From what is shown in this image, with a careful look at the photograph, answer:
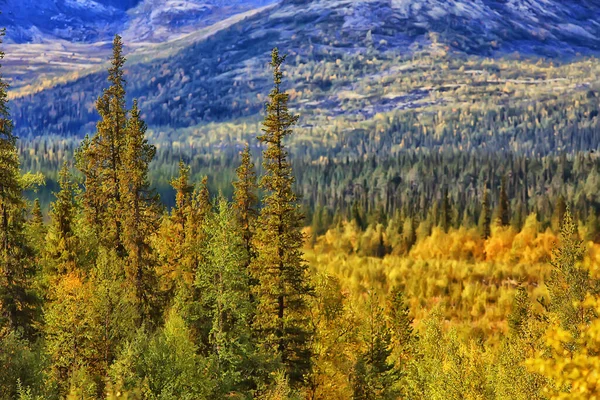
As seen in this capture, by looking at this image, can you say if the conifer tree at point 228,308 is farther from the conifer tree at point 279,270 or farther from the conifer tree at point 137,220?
the conifer tree at point 137,220

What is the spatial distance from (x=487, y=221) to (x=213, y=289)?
8856cm

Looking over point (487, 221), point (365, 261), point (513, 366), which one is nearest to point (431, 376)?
point (513, 366)

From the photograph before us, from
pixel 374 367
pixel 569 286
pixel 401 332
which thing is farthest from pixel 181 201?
pixel 569 286

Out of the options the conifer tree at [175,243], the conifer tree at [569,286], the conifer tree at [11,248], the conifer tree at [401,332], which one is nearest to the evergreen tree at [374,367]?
the conifer tree at [401,332]

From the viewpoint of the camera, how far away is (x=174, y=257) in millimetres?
45500

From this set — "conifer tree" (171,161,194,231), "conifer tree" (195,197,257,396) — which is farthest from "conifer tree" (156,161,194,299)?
"conifer tree" (195,197,257,396)

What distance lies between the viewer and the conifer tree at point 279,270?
35.5 meters

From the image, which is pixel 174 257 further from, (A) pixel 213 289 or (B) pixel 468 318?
(B) pixel 468 318

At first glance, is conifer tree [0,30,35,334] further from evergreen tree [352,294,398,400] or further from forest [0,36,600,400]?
evergreen tree [352,294,398,400]

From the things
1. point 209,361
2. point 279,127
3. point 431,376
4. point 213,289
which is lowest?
point 431,376

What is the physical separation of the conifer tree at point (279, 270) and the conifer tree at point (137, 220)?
621cm

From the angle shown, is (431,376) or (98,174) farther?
(98,174)

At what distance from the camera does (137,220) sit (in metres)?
38.3

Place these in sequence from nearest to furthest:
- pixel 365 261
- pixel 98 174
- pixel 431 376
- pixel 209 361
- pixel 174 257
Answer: pixel 209 361 → pixel 431 376 → pixel 98 174 → pixel 174 257 → pixel 365 261
